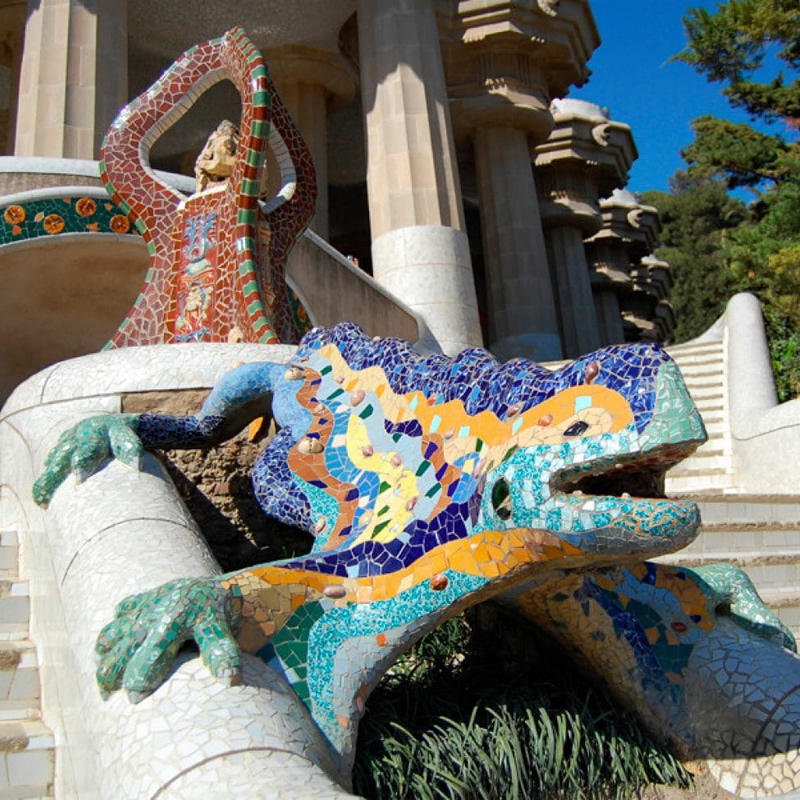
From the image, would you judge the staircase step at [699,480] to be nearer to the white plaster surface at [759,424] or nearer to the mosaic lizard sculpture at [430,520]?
the white plaster surface at [759,424]

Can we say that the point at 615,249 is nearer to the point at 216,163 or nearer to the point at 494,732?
the point at 216,163

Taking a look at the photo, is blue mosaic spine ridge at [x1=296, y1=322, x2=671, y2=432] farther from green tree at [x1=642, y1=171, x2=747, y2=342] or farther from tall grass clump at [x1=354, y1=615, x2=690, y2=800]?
green tree at [x1=642, y1=171, x2=747, y2=342]

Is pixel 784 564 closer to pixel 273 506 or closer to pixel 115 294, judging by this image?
pixel 273 506

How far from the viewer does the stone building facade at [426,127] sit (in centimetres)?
1236

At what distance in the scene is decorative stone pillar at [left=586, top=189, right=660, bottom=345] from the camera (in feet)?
88.8

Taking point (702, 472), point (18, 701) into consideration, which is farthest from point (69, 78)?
point (18, 701)

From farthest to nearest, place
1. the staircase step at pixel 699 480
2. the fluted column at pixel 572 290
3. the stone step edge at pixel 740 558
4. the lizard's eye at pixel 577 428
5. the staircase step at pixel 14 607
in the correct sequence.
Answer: the fluted column at pixel 572 290 → the staircase step at pixel 699 480 → the stone step edge at pixel 740 558 → the staircase step at pixel 14 607 → the lizard's eye at pixel 577 428

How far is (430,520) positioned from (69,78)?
35.6 ft

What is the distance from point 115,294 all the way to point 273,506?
19.9 feet

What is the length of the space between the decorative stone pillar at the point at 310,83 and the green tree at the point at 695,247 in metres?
20.7

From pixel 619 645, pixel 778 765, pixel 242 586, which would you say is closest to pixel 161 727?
pixel 242 586

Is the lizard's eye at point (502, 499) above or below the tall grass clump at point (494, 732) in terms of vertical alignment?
above

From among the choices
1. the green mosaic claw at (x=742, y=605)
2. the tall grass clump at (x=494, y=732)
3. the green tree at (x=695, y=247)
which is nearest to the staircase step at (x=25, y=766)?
the tall grass clump at (x=494, y=732)

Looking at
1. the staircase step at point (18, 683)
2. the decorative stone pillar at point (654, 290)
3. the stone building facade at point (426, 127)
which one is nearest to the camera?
the staircase step at point (18, 683)
